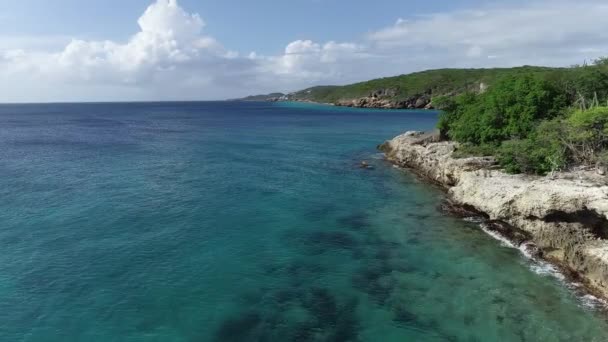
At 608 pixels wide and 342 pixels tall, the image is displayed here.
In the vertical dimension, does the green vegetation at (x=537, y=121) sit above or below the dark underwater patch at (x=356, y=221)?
above

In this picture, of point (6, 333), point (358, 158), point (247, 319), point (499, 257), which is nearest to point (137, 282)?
point (6, 333)

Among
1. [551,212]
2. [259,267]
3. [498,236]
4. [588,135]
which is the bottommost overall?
[259,267]

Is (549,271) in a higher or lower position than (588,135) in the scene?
lower

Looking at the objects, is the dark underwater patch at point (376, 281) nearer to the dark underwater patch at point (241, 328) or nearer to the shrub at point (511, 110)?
the dark underwater patch at point (241, 328)

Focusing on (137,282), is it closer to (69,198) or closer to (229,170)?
(69,198)

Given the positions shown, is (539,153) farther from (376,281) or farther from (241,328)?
(241,328)

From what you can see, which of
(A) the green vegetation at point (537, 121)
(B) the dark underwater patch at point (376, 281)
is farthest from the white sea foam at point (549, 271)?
(B) the dark underwater patch at point (376, 281)

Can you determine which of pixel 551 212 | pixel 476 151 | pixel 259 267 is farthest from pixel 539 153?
pixel 259 267
